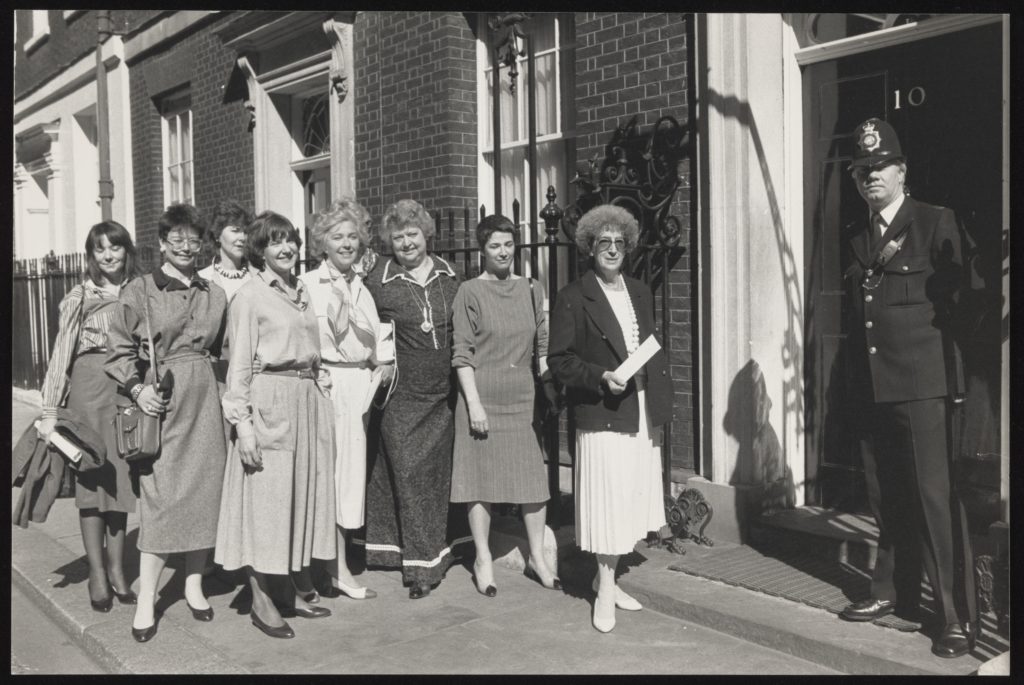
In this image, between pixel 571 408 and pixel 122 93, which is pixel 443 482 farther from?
pixel 122 93

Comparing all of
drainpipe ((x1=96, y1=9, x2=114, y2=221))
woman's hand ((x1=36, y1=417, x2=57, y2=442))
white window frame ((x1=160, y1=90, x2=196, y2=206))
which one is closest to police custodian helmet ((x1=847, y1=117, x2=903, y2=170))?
woman's hand ((x1=36, y1=417, x2=57, y2=442))

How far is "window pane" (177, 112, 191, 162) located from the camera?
470 inches

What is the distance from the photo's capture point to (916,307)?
4.20 m

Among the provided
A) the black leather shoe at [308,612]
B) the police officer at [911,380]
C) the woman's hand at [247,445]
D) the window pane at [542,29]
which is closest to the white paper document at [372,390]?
the woman's hand at [247,445]

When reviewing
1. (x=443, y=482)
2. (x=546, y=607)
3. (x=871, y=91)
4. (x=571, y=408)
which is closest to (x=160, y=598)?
(x=443, y=482)

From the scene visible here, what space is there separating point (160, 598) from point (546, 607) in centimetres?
201

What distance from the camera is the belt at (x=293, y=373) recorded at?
470 cm

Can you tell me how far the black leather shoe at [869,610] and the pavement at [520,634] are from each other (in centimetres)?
5

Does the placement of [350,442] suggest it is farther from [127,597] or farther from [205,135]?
[205,135]

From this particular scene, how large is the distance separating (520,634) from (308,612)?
107 centimetres

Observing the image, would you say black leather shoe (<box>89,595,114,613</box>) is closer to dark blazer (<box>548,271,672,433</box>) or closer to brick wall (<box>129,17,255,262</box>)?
dark blazer (<box>548,271,672,433</box>)

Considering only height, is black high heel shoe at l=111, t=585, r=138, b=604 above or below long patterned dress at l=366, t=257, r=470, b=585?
below

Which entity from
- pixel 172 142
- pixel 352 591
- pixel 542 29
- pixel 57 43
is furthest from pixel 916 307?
pixel 57 43

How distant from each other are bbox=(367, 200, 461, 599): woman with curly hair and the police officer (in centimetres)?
211
